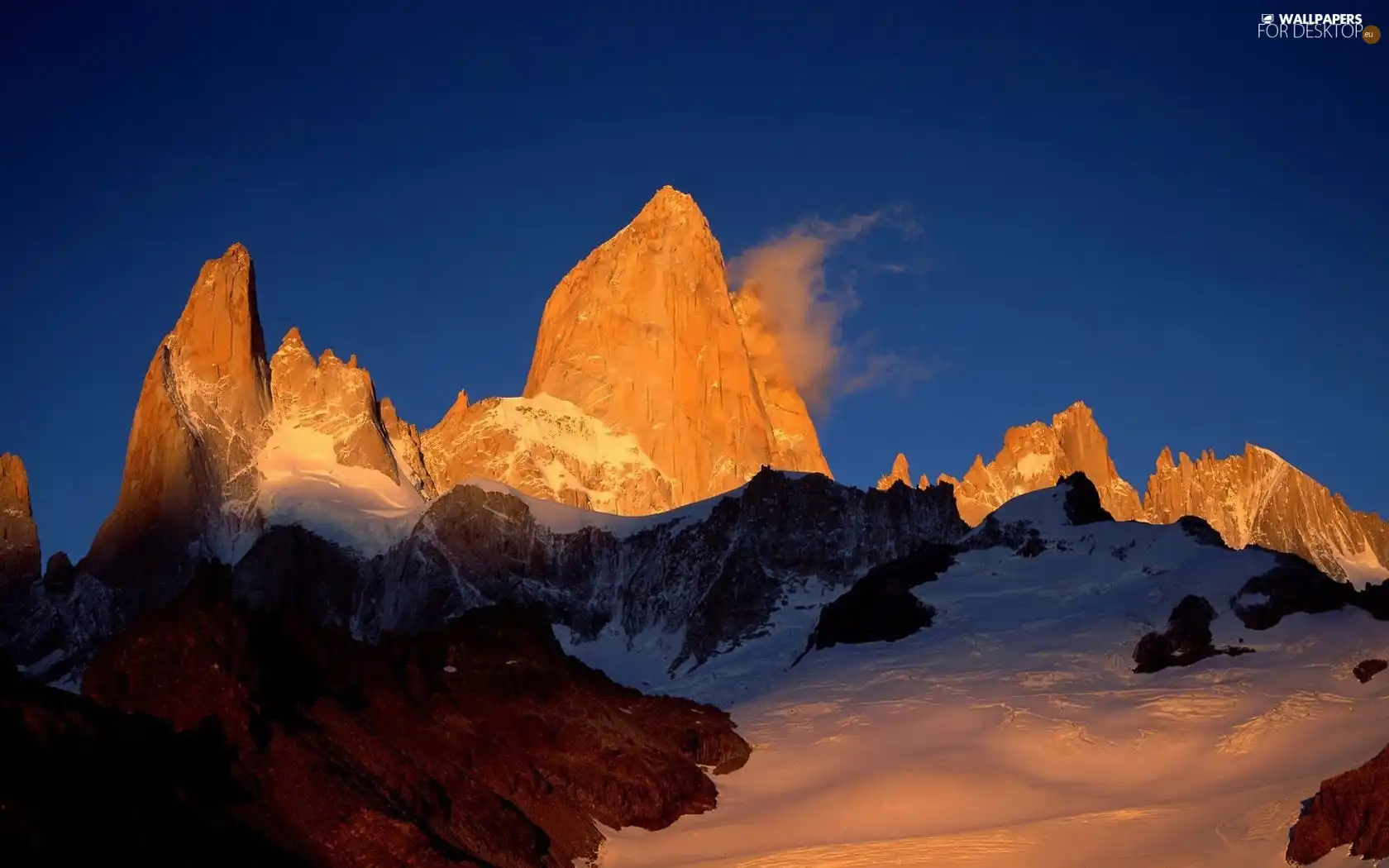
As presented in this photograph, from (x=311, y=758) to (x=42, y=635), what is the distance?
132709 mm

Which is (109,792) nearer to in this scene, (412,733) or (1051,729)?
(412,733)

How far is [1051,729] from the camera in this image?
10912 centimetres

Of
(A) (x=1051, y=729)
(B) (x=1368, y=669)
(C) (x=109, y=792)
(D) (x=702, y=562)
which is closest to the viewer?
(C) (x=109, y=792)

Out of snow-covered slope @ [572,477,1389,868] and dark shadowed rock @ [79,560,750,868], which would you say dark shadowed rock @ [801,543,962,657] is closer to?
A: snow-covered slope @ [572,477,1389,868]

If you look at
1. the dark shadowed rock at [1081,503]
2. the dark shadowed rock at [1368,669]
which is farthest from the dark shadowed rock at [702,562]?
the dark shadowed rock at [1368,669]

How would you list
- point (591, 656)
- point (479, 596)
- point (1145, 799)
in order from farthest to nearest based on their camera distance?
point (479, 596) → point (591, 656) → point (1145, 799)

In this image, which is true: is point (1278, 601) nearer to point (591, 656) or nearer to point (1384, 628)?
point (1384, 628)

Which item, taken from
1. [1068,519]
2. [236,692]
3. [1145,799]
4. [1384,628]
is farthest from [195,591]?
[1068,519]

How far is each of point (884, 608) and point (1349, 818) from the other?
71.1 meters

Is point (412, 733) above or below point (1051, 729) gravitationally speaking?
above

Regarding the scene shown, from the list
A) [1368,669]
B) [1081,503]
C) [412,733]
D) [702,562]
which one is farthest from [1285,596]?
[702,562]

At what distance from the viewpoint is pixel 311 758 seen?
75.4 meters

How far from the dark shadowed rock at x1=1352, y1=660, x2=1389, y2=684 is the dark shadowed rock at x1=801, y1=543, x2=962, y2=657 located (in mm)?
35340

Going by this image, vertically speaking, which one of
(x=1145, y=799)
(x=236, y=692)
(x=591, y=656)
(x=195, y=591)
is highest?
(x=591, y=656)
